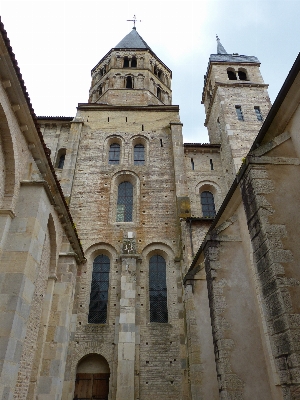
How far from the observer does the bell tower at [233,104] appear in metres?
18.8

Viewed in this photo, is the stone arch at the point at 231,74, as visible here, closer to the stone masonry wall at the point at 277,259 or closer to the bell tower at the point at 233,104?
the bell tower at the point at 233,104

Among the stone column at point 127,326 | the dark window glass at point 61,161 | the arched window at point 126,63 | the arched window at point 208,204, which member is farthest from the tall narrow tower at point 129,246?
the arched window at point 126,63

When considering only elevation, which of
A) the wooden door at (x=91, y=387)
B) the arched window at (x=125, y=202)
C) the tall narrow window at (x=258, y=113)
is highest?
the tall narrow window at (x=258, y=113)

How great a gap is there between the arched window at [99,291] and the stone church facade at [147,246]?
1.8 inches

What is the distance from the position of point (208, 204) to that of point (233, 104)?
822 centimetres

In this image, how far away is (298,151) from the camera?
20.6ft

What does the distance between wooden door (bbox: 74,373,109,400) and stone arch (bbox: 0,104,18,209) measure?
7922 millimetres

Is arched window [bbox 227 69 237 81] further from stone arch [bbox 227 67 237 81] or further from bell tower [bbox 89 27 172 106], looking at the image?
bell tower [bbox 89 27 172 106]

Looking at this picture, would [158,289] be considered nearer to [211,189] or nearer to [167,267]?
[167,267]

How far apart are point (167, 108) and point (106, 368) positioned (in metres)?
15.0

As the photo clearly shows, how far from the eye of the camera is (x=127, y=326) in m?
12.2

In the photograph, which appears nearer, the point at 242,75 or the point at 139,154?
the point at 139,154

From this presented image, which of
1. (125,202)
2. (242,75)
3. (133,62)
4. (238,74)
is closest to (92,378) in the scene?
(125,202)

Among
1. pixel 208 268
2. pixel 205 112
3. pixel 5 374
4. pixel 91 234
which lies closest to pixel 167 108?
pixel 205 112
